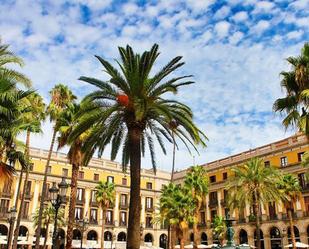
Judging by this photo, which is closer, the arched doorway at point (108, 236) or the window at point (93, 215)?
the window at point (93, 215)

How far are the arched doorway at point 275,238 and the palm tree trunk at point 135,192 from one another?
136 feet

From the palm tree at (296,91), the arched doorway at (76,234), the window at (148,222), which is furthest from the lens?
the window at (148,222)

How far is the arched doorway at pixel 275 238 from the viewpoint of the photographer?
172 ft

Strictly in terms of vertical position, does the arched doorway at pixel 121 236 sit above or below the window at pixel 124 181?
below

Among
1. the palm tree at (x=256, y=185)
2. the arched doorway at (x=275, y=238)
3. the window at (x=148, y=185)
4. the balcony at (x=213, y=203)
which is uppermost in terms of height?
the window at (x=148, y=185)

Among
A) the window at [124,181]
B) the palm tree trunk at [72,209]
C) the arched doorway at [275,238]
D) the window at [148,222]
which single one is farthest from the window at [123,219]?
the palm tree trunk at [72,209]

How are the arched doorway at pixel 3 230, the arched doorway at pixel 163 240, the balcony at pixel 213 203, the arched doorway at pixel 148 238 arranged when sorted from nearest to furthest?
the arched doorway at pixel 3 230, the balcony at pixel 213 203, the arched doorway at pixel 148 238, the arched doorway at pixel 163 240

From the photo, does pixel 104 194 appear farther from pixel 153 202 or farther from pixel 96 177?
pixel 153 202

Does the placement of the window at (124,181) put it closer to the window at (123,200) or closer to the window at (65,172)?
the window at (123,200)

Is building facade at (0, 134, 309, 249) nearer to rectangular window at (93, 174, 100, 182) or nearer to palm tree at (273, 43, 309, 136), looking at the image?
rectangular window at (93, 174, 100, 182)

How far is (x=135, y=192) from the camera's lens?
17469 mm

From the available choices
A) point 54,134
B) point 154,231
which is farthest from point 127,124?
point 154,231

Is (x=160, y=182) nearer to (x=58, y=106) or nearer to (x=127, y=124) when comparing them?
(x=58, y=106)

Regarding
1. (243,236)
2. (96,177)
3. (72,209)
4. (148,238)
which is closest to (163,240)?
(148,238)
